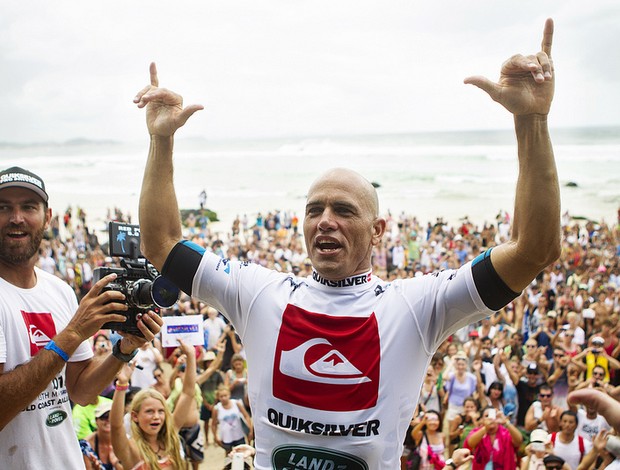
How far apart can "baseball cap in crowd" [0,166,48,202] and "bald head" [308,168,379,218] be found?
1137mm

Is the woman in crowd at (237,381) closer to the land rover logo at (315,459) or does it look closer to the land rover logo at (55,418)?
the land rover logo at (55,418)

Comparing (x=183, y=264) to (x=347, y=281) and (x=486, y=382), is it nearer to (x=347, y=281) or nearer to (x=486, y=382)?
(x=347, y=281)

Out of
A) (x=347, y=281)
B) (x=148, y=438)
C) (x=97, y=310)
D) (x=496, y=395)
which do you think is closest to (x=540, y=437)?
(x=496, y=395)

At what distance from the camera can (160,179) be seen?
221cm

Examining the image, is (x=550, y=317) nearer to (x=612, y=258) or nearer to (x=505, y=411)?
(x=505, y=411)

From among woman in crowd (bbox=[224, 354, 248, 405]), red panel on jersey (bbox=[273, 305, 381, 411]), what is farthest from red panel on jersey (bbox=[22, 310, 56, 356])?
woman in crowd (bbox=[224, 354, 248, 405])

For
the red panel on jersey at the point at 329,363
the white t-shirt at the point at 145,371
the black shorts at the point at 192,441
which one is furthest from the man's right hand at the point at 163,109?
the white t-shirt at the point at 145,371

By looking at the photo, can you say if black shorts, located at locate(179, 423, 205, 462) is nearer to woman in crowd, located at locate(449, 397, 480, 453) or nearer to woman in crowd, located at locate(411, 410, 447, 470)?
woman in crowd, located at locate(411, 410, 447, 470)

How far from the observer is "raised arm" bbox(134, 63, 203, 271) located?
7.16 feet

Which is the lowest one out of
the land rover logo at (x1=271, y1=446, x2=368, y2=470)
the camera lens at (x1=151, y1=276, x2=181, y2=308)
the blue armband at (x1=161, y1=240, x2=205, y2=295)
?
the land rover logo at (x1=271, y1=446, x2=368, y2=470)

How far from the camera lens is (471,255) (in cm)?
1731

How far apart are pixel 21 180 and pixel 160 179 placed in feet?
2.26

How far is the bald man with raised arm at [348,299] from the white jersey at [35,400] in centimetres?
66

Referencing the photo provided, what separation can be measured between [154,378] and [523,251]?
5966mm
